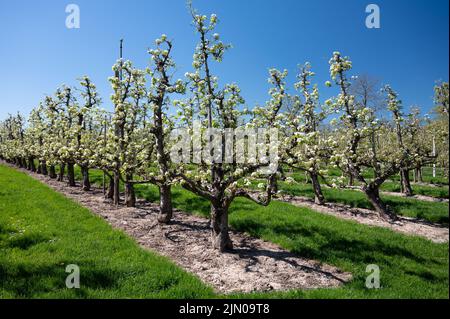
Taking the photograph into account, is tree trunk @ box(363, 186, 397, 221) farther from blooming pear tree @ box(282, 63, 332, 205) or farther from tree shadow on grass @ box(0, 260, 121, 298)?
tree shadow on grass @ box(0, 260, 121, 298)

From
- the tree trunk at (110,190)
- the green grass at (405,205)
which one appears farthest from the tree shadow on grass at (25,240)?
the green grass at (405,205)

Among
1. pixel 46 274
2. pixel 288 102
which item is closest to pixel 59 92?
pixel 288 102

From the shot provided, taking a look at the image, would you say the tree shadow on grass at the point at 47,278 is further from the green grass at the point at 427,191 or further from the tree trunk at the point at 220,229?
the green grass at the point at 427,191

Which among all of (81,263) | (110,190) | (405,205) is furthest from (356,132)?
(110,190)

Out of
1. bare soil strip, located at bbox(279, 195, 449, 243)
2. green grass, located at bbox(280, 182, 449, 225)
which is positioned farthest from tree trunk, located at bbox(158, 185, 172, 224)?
bare soil strip, located at bbox(279, 195, 449, 243)

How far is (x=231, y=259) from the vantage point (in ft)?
35.9

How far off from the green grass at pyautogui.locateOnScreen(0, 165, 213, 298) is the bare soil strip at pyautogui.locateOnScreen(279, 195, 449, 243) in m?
11.4

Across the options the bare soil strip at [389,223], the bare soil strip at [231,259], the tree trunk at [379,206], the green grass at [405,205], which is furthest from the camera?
the green grass at [405,205]

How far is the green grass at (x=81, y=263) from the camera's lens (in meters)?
7.94

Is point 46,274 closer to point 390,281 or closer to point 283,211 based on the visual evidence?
point 390,281

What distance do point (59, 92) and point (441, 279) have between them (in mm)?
34210

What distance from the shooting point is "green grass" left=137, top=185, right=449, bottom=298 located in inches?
323

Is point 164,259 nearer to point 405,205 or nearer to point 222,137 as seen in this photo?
point 222,137

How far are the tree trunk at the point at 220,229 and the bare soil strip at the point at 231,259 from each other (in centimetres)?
34
